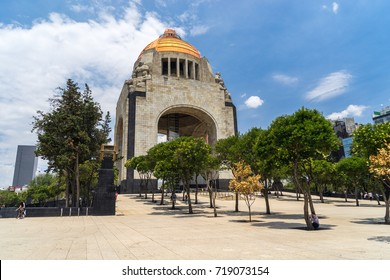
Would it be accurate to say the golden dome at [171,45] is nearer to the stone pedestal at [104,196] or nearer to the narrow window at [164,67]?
the narrow window at [164,67]

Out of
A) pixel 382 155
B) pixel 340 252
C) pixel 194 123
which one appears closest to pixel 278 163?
pixel 382 155

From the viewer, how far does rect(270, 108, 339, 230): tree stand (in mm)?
13727

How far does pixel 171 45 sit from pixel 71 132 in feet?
141

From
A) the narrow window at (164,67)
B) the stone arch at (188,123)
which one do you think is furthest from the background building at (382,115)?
the narrow window at (164,67)

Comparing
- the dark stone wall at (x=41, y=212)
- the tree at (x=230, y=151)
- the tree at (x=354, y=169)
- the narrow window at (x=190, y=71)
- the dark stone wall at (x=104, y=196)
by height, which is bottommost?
the dark stone wall at (x=41, y=212)

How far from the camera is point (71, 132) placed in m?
25.9

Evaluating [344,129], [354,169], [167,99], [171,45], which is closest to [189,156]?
[354,169]

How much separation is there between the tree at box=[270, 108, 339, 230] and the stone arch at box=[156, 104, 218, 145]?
39.0m

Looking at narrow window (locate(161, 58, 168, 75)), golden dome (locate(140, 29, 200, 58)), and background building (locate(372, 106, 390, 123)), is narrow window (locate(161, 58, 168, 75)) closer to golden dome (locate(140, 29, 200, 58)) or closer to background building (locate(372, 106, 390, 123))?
golden dome (locate(140, 29, 200, 58))

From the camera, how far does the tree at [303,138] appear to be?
13.7 m

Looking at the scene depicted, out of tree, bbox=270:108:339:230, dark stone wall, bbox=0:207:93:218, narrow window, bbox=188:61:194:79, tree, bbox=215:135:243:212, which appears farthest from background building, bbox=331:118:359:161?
dark stone wall, bbox=0:207:93:218

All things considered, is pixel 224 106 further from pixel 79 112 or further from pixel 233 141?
pixel 79 112

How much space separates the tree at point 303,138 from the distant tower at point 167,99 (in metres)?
35.6

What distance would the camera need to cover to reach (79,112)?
26.5 m
